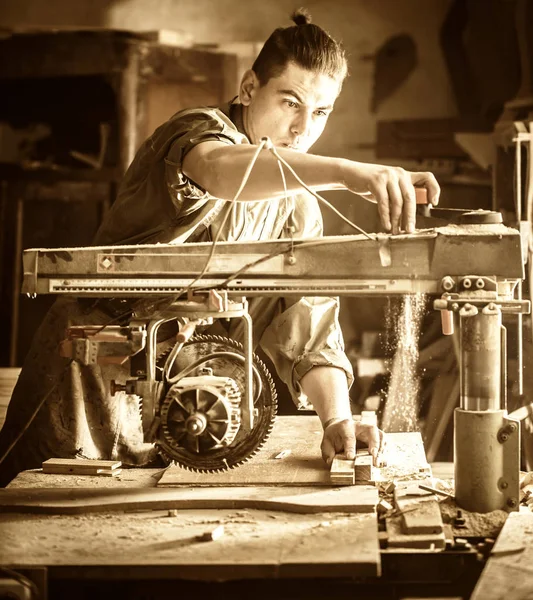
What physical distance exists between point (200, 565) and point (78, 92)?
3337mm

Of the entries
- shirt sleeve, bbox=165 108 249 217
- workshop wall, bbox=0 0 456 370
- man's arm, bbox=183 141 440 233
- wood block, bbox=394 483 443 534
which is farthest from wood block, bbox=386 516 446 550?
workshop wall, bbox=0 0 456 370

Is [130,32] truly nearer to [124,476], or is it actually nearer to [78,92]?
[78,92]

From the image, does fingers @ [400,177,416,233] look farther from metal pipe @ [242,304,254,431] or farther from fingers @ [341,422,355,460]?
fingers @ [341,422,355,460]

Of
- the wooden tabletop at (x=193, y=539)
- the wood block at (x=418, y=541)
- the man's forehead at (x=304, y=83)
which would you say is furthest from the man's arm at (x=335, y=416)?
the man's forehead at (x=304, y=83)

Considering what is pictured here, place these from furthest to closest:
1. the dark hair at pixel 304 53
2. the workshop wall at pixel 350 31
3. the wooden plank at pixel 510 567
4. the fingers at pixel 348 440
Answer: the workshop wall at pixel 350 31
the dark hair at pixel 304 53
the fingers at pixel 348 440
the wooden plank at pixel 510 567

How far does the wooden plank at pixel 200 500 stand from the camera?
5.94 feet

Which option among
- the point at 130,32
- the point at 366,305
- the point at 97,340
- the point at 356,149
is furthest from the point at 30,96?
the point at 97,340

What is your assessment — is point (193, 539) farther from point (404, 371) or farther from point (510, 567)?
point (404, 371)

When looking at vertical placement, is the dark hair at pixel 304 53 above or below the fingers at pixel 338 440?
above

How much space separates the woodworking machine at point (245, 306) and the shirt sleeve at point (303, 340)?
0.31 metres

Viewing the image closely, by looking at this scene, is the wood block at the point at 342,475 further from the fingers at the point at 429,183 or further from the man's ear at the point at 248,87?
the man's ear at the point at 248,87

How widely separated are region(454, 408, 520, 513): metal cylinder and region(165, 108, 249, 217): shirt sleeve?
29.5 inches

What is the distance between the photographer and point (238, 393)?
75.8 inches

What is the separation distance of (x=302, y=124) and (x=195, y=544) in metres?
1.10
